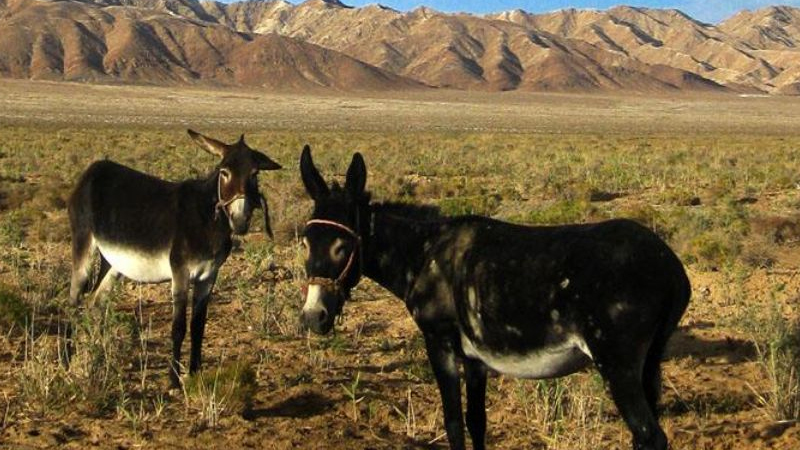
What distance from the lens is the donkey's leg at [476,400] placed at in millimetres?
4879

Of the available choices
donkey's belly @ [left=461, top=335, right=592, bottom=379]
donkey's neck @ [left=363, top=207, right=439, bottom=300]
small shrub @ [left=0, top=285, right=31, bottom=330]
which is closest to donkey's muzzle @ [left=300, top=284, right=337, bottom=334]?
donkey's neck @ [left=363, top=207, right=439, bottom=300]

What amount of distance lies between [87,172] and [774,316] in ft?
22.0

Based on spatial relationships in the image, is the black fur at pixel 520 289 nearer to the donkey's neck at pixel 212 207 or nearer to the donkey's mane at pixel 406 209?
the donkey's mane at pixel 406 209

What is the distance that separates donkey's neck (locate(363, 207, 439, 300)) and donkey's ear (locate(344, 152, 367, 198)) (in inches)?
8.4

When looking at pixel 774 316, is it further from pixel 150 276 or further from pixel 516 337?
pixel 150 276

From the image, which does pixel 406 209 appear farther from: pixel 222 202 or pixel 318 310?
pixel 222 202

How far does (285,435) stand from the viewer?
19.3 feet

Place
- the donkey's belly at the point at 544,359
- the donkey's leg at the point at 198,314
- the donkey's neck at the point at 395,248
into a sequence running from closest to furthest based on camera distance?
the donkey's belly at the point at 544,359
the donkey's neck at the point at 395,248
the donkey's leg at the point at 198,314

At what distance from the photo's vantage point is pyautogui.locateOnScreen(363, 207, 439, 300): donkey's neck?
5.01 m

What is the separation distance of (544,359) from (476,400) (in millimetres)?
783

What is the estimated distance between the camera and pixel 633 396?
13.3 ft

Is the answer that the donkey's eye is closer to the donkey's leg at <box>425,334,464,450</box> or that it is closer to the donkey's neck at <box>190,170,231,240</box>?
the donkey's leg at <box>425,334,464,450</box>

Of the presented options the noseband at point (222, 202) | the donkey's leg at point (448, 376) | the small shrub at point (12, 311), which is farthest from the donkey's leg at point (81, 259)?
the donkey's leg at point (448, 376)

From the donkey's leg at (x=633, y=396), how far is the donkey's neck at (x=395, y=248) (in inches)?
54.6
